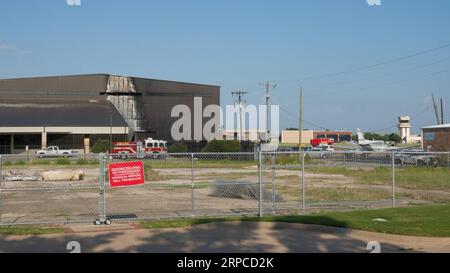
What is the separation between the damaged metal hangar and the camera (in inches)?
3258

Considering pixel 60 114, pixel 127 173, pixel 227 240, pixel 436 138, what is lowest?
pixel 227 240

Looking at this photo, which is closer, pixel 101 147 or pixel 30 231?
pixel 30 231

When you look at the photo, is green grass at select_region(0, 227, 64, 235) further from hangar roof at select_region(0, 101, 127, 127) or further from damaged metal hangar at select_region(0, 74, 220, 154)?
hangar roof at select_region(0, 101, 127, 127)

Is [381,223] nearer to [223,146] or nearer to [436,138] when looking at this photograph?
[436,138]

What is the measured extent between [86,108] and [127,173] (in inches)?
3059

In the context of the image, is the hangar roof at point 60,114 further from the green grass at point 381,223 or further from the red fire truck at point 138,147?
the green grass at point 381,223

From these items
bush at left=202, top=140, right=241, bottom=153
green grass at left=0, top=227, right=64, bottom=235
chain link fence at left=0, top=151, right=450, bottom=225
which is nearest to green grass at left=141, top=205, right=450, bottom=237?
chain link fence at left=0, top=151, right=450, bottom=225

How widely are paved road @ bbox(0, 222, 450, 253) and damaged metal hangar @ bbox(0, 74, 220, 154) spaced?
69021 mm

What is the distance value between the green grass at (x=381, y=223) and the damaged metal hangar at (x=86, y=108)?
68107 mm

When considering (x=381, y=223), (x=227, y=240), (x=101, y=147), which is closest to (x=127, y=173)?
(x=227, y=240)

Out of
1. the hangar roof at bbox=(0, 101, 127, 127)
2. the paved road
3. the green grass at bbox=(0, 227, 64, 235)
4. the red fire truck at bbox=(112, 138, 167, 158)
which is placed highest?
the hangar roof at bbox=(0, 101, 127, 127)

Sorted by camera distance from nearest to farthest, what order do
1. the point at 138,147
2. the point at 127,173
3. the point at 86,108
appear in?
the point at 127,173
the point at 138,147
the point at 86,108

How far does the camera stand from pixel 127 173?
16.0m

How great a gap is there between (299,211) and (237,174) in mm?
8013
